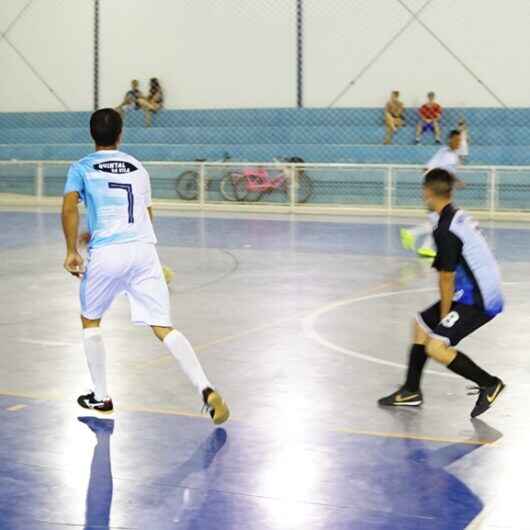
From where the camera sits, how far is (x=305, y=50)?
29.2 metres

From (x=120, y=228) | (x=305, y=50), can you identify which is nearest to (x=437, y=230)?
(x=120, y=228)

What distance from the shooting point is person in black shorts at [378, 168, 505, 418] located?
6.77 meters

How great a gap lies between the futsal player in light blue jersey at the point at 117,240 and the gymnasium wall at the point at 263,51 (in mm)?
21500

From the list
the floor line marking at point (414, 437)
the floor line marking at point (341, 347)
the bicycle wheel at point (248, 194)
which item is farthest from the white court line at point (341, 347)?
the bicycle wheel at point (248, 194)

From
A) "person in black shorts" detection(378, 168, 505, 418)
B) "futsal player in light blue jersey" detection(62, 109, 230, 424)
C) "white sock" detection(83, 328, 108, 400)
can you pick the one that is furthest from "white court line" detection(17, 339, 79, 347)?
"person in black shorts" detection(378, 168, 505, 418)

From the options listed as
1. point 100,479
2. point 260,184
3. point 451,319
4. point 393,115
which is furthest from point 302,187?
point 100,479

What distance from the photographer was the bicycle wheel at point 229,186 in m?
25.0

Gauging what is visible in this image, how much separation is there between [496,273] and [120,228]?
235 cm

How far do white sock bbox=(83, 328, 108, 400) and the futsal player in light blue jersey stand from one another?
201 mm

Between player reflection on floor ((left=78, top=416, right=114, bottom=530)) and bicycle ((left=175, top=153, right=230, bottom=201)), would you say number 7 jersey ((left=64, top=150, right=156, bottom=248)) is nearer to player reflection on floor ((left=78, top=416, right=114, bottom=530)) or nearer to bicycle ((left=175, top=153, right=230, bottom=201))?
player reflection on floor ((left=78, top=416, right=114, bottom=530))

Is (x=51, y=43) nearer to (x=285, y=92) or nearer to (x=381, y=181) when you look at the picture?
(x=285, y=92)

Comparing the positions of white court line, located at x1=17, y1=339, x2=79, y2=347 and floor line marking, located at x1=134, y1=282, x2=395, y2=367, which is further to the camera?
white court line, located at x1=17, y1=339, x2=79, y2=347

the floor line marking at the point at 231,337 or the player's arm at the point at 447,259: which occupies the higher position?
the player's arm at the point at 447,259

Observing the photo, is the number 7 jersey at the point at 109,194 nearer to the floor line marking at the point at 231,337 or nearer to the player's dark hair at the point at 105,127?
the player's dark hair at the point at 105,127
